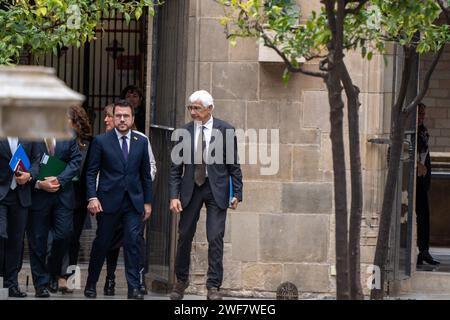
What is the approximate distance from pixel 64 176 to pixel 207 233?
1476mm

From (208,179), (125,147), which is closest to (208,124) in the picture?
(208,179)

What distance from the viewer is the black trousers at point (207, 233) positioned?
12820mm

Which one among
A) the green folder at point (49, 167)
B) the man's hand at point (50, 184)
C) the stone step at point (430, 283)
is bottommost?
the stone step at point (430, 283)

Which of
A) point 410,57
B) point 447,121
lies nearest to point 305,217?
point 410,57

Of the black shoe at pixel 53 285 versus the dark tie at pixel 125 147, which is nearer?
the dark tie at pixel 125 147

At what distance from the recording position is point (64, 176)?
13.4m

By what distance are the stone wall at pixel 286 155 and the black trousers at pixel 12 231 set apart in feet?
6.54

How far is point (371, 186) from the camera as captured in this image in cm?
1438

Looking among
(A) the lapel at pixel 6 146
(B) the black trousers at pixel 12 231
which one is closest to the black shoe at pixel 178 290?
(B) the black trousers at pixel 12 231

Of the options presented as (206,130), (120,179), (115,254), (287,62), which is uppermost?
(287,62)

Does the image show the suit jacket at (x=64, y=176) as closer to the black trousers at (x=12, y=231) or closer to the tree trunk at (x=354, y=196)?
the black trousers at (x=12, y=231)

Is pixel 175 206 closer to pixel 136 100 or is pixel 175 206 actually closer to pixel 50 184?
pixel 50 184

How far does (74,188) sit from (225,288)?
72.8 inches

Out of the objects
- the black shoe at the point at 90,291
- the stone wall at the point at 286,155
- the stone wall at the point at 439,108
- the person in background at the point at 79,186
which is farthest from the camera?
the stone wall at the point at 439,108
